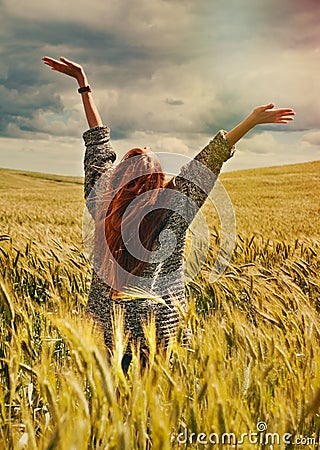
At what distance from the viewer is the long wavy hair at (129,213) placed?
189 cm

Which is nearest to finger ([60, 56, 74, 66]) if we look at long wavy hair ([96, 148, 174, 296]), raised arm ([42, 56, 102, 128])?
raised arm ([42, 56, 102, 128])

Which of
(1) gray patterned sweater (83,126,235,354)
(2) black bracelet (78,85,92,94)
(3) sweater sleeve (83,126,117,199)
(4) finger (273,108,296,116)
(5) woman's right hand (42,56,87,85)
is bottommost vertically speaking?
(1) gray patterned sweater (83,126,235,354)

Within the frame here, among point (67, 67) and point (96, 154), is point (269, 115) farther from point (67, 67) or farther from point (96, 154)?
point (67, 67)

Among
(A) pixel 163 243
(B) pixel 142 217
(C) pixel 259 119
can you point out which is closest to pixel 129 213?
(B) pixel 142 217

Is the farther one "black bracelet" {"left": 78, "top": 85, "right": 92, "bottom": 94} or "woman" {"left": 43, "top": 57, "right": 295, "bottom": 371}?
"black bracelet" {"left": 78, "top": 85, "right": 92, "bottom": 94}

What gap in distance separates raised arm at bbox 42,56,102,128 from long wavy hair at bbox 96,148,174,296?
408 millimetres

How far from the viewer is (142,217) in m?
1.92

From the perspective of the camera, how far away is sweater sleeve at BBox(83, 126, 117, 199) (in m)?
2.17

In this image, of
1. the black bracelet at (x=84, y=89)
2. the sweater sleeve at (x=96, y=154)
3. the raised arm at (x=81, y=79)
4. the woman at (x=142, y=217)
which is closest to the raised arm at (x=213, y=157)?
the woman at (x=142, y=217)

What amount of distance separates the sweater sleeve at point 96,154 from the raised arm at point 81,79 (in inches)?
4.5

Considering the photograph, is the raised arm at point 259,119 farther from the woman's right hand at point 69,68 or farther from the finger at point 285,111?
the woman's right hand at point 69,68

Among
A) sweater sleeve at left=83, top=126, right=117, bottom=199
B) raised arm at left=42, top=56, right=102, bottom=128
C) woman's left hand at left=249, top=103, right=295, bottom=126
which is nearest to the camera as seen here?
woman's left hand at left=249, top=103, right=295, bottom=126

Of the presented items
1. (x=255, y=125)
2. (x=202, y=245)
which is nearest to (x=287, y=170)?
(x=202, y=245)

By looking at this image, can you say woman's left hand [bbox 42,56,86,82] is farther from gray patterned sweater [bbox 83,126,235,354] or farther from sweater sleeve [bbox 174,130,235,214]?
sweater sleeve [bbox 174,130,235,214]
